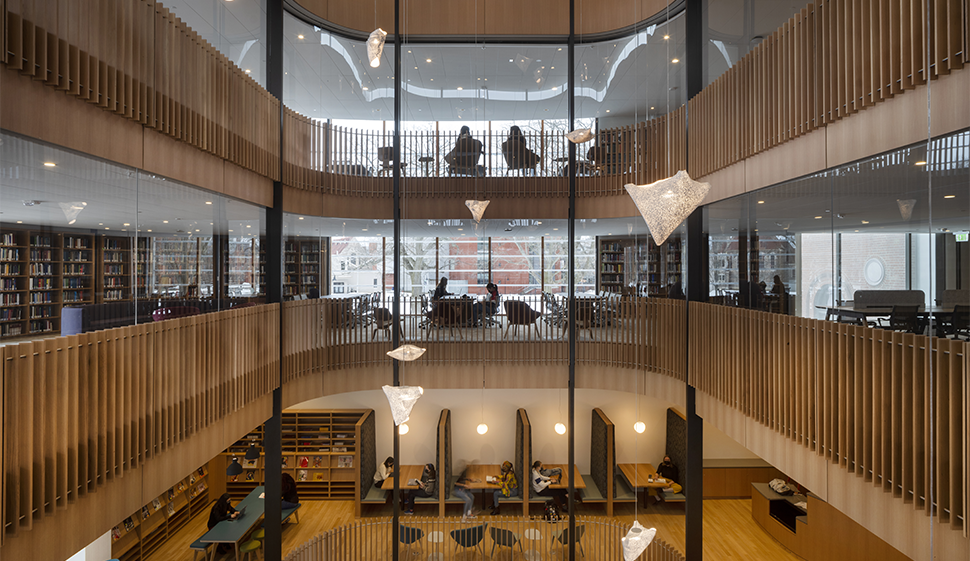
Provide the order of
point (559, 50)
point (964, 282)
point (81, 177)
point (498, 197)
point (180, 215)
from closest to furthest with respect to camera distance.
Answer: point (964, 282) → point (81, 177) → point (180, 215) → point (498, 197) → point (559, 50)

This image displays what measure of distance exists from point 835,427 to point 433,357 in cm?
554

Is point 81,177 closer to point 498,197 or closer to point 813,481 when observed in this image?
point 498,197

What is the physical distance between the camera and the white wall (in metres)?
10.2

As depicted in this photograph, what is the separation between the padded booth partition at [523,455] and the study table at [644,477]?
218 cm

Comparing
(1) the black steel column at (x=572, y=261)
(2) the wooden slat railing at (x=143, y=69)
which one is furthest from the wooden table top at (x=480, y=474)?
(2) the wooden slat railing at (x=143, y=69)

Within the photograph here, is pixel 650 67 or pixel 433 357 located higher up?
pixel 650 67

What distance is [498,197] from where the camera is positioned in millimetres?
7961

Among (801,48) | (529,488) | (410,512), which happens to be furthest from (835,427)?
(410,512)

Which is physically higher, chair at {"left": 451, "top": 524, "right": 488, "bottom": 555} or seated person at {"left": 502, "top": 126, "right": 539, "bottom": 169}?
seated person at {"left": 502, "top": 126, "right": 539, "bottom": 169}

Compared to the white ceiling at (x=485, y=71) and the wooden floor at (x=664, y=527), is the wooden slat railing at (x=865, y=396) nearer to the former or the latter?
the white ceiling at (x=485, y=71)

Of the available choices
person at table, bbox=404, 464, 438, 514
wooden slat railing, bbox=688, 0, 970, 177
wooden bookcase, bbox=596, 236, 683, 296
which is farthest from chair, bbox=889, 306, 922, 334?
person at table, bbox=404, 464, 438, 514

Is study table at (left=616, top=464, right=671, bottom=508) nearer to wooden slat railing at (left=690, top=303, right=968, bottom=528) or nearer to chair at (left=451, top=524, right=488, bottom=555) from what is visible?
chair at (left=451, top=524, right=488, bottom=555)

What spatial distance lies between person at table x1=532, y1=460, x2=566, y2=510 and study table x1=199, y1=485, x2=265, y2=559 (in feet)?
17.6

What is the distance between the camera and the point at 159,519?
7953 mm
